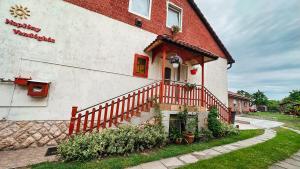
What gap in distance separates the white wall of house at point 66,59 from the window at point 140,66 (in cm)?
23

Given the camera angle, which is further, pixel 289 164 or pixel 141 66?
pixel 141 66

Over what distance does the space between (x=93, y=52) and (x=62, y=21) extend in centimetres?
163


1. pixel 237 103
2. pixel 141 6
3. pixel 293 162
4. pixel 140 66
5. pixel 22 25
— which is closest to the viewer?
pixel 293 162

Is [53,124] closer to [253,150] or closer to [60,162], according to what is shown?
[60,162]

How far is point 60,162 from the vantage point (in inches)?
148

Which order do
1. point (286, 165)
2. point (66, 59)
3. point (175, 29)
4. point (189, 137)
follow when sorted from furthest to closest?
point (175, 29), point (66, 59), point (189, 137), point (286, 165)

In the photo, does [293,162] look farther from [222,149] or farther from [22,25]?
[22,25]

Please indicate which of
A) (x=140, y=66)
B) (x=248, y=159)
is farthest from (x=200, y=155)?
Result: (x=140, y=66)

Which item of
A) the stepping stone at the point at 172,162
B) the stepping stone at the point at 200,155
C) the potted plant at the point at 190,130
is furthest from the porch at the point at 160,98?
the stepping stone at the point at 172,162

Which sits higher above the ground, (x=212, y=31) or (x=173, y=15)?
(x=173, y=15)

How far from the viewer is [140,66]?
7.93 m

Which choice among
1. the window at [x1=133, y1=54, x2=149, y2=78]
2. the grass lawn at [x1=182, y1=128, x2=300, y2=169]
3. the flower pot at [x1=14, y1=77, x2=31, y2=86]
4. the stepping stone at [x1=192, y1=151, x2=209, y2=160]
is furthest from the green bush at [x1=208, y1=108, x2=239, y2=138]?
the flower pot at [x1=14, y1=77, x2=31, y2=86]

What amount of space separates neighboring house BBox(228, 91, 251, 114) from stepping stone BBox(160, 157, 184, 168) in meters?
24.0

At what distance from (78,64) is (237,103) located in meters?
29.6
